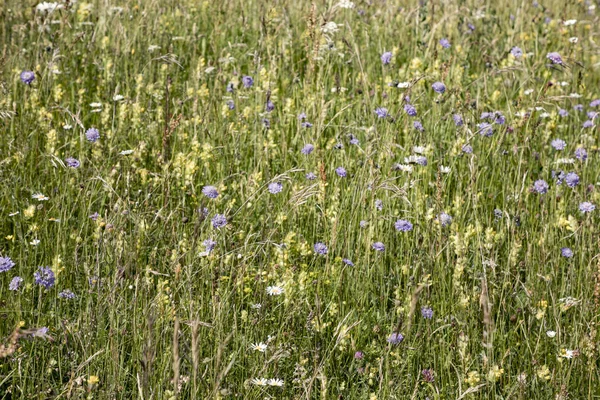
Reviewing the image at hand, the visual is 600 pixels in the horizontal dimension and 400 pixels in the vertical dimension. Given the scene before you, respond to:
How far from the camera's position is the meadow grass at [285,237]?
1.90 metres

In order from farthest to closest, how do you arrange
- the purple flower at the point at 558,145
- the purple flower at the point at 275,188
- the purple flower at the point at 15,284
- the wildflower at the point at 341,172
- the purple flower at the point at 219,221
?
the purple flower at the point at 558,145 → the wildflower at the point at 341,172 → the purple flower at the point at 275,188 → the purple flower at the point at 219,221 → the purple flower at the point at 15,284

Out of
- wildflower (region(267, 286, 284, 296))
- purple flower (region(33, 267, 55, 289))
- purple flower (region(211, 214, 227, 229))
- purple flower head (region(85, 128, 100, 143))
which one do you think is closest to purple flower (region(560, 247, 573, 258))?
wildflower (region(267, 286, 284, 296))

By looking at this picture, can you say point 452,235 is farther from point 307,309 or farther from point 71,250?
point 71,250

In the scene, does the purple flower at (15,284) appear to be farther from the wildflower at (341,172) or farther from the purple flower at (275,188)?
the wildflower at (341,172)

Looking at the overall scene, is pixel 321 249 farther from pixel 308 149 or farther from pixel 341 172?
pixel 308 149

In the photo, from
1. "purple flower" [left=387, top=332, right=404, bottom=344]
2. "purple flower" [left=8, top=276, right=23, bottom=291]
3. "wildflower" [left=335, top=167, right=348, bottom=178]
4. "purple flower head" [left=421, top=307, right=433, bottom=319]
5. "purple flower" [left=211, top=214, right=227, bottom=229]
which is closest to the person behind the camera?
"purple flower" [left=387, top=332, right=404, bottom=344]

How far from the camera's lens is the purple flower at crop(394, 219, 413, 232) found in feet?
7.81

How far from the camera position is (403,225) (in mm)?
2396

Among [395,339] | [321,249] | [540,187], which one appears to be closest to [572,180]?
[540,187]

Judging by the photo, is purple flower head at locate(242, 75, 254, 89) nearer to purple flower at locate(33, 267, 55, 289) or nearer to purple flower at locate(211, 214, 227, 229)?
purple flower at locate(211, 214, 227, 229)

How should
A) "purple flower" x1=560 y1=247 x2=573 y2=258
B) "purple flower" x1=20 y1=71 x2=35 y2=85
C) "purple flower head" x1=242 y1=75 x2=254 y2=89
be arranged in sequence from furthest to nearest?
"purple flower head" x1=242 y1=75 x2=254 y2=89, "purple flower" x1=20 y1=71 x2=35 y2=85, "purple flower" x1=560 y1=247 x2=573 y2=258

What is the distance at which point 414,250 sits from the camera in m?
2.38

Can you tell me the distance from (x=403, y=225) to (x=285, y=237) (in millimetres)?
397

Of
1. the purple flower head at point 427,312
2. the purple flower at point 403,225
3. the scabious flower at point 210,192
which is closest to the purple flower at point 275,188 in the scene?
the scabious flower at point 210,192
